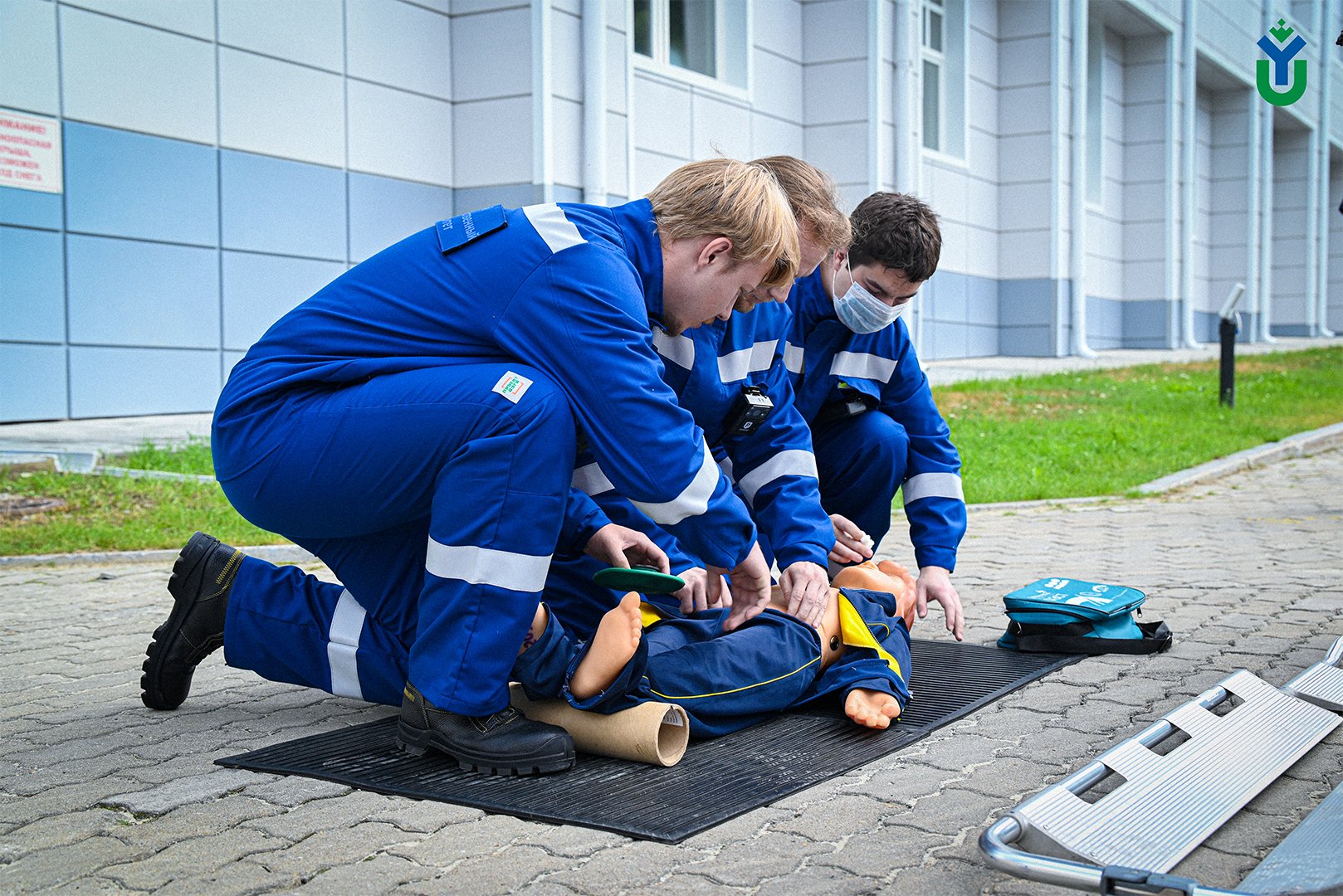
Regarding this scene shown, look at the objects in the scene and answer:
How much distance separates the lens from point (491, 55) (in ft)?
38.9

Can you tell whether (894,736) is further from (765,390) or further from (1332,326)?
(1332,326)

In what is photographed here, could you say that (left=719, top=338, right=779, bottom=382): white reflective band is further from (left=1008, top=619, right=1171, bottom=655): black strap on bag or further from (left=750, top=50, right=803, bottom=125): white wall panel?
(left=750, top=50, right=803, bottom=125): white wall panel

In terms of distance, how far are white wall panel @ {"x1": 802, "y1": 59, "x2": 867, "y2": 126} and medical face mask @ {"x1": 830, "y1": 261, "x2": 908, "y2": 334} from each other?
12693 mm

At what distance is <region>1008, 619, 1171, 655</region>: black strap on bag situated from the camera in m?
3.83

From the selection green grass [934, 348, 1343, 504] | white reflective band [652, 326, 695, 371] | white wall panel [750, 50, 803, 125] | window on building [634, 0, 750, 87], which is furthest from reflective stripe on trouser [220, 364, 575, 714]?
white wall panel [750, 50, 803, 125]

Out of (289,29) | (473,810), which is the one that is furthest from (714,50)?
(473,810)

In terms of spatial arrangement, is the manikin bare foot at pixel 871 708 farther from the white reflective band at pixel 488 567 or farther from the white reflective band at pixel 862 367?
the white reflective band at pixel 862 367

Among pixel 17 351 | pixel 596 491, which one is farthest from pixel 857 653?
pixel 17 351

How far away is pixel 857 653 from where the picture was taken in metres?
3.36

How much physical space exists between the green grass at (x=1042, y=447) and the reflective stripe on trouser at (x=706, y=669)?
3.71 m

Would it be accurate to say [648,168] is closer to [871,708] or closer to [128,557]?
[128,557]

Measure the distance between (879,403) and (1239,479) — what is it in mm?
6285

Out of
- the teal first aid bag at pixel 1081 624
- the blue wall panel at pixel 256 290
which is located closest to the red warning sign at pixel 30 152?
the blue wall panel at pixel 256 290

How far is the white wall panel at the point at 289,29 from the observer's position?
34.5ft
